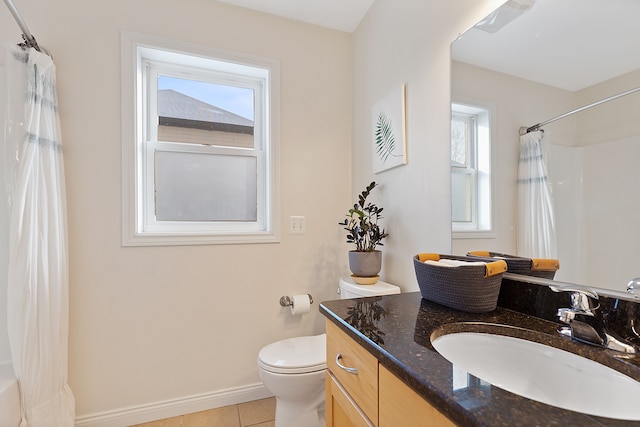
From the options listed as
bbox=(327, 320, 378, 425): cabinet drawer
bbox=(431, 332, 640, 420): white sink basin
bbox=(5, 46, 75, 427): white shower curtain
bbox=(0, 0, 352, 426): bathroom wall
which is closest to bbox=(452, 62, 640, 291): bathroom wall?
bbox=(431, 332, 640, 420): white sink basin

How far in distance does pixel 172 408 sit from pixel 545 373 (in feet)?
6.11

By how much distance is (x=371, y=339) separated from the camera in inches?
27.8

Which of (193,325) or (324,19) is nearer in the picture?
(193,325)

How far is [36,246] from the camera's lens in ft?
4.33

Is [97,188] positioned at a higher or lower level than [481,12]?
lower

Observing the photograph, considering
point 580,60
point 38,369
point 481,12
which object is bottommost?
point 38,369

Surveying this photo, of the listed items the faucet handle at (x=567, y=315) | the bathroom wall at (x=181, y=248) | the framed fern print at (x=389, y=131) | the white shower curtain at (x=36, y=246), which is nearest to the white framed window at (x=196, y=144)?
the bathroom wall at (x=181, y=248)

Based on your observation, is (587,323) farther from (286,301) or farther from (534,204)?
(286,301)

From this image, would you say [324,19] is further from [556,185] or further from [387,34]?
[556,185]

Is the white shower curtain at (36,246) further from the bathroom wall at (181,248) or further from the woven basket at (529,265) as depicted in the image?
the woven basket at (529,265)

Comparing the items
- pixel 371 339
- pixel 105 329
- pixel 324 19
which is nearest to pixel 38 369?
pixel 105 329

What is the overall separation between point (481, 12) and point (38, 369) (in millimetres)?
2401

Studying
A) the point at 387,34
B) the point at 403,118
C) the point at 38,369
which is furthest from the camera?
the point at 387,34

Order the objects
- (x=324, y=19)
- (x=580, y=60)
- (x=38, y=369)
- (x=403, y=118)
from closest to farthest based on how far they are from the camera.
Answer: (x=580, y=60) < (x=38, y=369) < (x=403, y=118) < (x=324, y=19)
